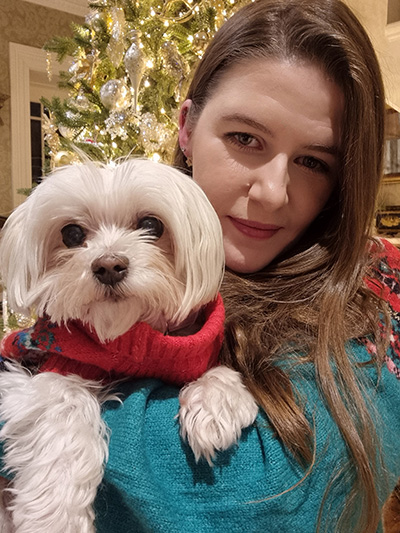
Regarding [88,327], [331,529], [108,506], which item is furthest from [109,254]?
[331,529]

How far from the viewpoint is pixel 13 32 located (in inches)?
169

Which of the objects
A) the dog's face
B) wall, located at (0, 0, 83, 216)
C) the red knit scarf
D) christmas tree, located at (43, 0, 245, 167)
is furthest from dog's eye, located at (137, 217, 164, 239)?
wall, located at (0, 0, 83, 216)

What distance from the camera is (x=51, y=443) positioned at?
644 millimetres

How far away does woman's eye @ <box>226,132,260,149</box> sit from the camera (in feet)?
3.08

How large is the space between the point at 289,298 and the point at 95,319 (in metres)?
0.44

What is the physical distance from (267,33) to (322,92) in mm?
177

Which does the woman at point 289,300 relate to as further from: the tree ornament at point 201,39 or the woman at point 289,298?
the tree ornament at point 201,39

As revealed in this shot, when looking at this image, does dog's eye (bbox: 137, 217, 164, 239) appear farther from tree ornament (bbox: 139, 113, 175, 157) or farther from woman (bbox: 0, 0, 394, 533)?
tree ornament (bbox: 139, 113, 175, 157)

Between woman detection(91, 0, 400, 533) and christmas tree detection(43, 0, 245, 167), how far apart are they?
0.91m

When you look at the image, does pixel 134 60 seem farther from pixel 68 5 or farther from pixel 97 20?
pixel 68 5

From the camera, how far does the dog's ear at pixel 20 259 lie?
681 millimetres

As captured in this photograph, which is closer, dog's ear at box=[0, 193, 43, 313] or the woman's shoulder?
dog's ear at box=[0, 193, 43, 313]

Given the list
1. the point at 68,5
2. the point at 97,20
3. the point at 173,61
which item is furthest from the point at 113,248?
the point at 68,5

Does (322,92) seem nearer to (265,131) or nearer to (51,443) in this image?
(265,131)
